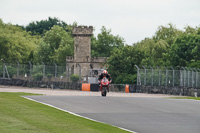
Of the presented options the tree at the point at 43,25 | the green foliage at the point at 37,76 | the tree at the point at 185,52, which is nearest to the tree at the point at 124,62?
the tree at the point at 185,52

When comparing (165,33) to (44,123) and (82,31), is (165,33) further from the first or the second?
(44,123)

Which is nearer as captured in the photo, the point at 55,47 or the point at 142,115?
the point at 142,115

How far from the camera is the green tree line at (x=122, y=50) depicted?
3760 inches

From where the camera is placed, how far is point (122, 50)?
325ft

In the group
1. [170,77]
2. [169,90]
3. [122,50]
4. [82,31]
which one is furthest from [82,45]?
[169,90]

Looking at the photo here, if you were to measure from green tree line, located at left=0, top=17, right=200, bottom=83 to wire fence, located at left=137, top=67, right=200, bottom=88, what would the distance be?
26081 mm

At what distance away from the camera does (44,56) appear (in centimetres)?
13525

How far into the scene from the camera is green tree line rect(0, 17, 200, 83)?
3760 inches

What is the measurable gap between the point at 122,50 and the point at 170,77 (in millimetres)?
45719

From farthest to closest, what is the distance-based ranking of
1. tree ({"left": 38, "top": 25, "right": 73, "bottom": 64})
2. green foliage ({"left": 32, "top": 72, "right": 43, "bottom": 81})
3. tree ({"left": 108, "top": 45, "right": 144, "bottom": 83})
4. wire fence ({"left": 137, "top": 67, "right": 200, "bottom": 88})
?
1. tree ({"left": 38, "top": 25, "right": 73, "bottom": 64})
2. tree ({"left": 108, "top": 45, "right": 144, "bottom": 83})
3. green foliage ({"left": 32, "top": 72, "right": 43, "bottom": 81})
4. wire fence ({"left": 137, "top": 67, "right": 200, "bottom": 88})

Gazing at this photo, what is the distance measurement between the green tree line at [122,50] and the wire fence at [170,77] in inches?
1027

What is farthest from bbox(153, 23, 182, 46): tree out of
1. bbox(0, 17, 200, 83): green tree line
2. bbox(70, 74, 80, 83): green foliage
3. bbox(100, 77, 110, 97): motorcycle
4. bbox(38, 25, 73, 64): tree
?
bbox(100, 77, 110, 97): motorcycle

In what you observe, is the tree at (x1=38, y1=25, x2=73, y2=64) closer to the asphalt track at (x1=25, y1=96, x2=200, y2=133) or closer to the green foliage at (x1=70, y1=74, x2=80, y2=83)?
the green foliage at (x1=70, y1=74, x2=80, y2=83)

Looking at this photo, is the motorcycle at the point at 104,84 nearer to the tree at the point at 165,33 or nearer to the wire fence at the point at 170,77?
the wire fence at the point at 170,77
